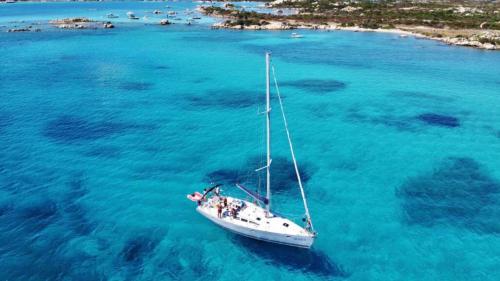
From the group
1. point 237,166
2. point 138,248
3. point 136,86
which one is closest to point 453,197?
point 237,166

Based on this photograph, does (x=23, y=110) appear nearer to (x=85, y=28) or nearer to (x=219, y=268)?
(x=219, y=268)

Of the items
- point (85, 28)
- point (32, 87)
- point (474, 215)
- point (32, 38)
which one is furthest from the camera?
point (85, 28)

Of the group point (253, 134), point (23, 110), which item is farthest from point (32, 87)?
point (253, 134)

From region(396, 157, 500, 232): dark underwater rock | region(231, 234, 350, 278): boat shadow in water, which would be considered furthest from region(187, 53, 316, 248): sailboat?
region(396, 157, 500, 232): dark underwater rock

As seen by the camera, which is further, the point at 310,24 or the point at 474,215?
the point at 310,24

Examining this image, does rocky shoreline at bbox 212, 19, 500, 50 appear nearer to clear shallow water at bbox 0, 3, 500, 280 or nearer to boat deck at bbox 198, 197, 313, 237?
clear shallow water at bbox 0, 3, 500, 280

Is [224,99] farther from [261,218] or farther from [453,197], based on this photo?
[453,197]
